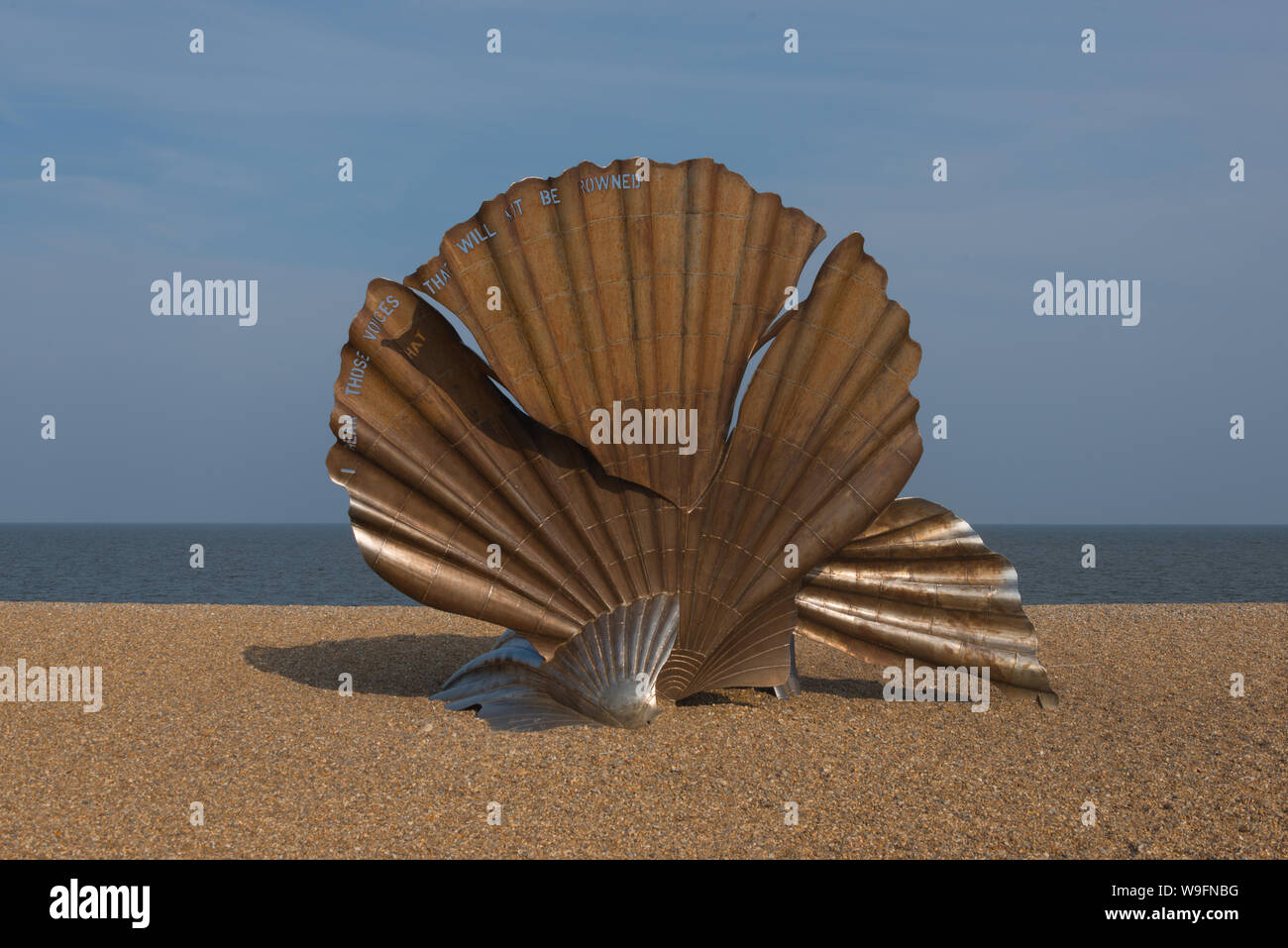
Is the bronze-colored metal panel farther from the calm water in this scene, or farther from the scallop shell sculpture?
the calm water

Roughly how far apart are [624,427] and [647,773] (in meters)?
2.54

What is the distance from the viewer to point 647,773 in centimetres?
620

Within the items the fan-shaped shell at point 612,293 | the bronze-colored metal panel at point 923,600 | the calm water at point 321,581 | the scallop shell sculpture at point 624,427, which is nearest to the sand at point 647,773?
the bronze-colored metal panel at point 923,600

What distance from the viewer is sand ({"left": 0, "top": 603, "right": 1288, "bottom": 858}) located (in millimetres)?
5223

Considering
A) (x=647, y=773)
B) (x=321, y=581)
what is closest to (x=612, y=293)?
(x=647, y=773)

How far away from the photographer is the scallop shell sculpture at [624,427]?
743cm

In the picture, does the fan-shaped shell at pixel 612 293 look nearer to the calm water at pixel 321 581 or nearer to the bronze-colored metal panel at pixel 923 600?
the bronze-colored metal panel at pixel 923 600

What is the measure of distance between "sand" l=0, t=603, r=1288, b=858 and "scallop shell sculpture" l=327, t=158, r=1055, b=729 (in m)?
0.84

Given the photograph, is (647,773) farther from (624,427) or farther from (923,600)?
(923,600)

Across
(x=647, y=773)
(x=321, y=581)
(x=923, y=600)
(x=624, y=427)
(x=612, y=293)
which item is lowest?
(x=647, y=773)

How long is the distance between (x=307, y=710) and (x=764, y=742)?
3.57m

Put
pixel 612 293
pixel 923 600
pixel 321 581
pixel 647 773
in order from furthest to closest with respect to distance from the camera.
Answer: pixel 321 581, pixel 923 600, pixel 612 293, pixel 647 773

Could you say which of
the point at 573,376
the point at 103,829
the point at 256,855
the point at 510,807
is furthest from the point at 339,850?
the point at 573,376

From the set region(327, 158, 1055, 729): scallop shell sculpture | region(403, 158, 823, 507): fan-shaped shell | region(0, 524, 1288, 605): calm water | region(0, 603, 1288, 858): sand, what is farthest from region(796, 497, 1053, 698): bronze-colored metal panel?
region(0, 524, 1288, 605): calm water
